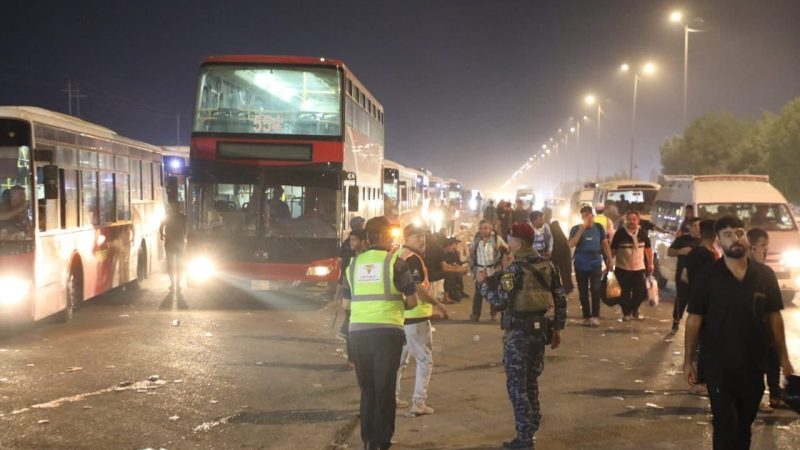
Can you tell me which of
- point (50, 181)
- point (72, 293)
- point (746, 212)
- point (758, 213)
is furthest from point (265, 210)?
point (758, 213)

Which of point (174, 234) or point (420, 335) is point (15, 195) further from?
point (420, 335)

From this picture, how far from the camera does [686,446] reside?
7523mm

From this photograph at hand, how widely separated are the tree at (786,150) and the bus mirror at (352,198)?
40332 mm

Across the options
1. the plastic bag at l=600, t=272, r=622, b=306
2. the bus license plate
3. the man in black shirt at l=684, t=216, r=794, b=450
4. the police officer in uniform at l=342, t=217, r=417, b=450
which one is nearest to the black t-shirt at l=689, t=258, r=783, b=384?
the man in black shirt at l=684, t=216, r=794, b=450

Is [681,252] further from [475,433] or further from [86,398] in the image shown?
[86,398]

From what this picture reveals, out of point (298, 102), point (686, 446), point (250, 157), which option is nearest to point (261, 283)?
point (250, 157)

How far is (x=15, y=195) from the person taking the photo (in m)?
12.5

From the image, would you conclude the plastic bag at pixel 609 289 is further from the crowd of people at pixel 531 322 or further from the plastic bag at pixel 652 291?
the crowd of people at pixel 531 322

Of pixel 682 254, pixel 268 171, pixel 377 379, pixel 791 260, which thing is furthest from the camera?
pixel 791 260

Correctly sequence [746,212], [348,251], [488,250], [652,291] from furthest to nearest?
[746,212]
[652,291]
[488,250]
[348,251]

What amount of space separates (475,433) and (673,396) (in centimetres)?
272

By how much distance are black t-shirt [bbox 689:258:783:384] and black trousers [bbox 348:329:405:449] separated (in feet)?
7.39

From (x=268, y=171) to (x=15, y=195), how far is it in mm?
4552

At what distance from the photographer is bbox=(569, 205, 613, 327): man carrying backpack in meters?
14.2
